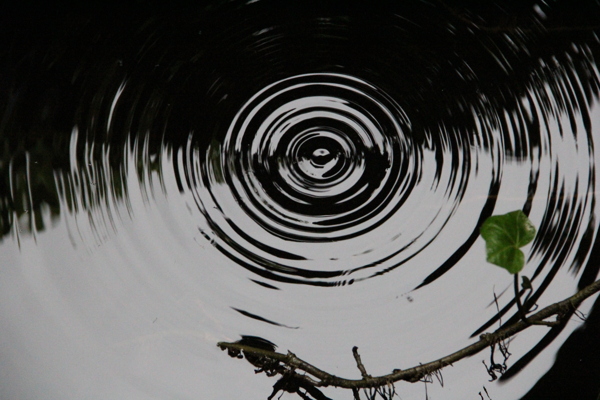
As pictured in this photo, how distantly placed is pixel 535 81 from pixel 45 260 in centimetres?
88

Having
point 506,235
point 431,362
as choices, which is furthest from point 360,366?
point 506,235

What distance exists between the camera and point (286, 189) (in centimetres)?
71

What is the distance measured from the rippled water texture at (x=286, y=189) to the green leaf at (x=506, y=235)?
0.10m

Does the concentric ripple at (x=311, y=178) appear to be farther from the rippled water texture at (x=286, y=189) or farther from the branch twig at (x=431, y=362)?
the branch twig at (x=431, y=362)

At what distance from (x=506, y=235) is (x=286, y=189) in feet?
1.16

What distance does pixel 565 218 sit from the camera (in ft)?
2.21

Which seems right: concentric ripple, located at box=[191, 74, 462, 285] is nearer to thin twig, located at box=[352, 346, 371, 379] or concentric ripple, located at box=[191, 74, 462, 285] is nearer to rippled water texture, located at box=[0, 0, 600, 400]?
rippled water texture, located at box=[0, 0, 600, 400]

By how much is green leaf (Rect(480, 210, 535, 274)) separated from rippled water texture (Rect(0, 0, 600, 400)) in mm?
99

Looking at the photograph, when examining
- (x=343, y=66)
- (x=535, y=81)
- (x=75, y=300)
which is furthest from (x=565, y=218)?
(x=75, y=300)

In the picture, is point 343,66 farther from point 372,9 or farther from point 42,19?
point 42,19

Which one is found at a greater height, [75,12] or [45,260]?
[75,12]

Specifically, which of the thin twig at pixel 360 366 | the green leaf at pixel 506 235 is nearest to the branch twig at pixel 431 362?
the thin twig at pixel 360 366

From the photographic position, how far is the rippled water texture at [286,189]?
655 millimetres

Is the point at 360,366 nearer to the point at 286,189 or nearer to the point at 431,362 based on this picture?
the point at 431,362
